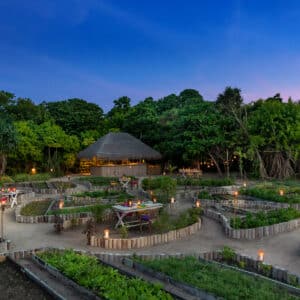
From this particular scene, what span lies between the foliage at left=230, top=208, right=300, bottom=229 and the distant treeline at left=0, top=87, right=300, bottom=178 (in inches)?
529

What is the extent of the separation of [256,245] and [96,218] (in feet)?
16.2

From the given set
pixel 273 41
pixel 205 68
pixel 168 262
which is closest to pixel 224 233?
pixel 168 262

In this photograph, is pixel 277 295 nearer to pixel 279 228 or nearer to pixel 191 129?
pixel 279 228

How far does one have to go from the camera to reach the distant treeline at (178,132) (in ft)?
81.0

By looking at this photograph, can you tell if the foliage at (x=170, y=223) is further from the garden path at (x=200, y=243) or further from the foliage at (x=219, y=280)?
the foliage at (x=219, y=280)

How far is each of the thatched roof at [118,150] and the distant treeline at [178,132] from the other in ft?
4.90

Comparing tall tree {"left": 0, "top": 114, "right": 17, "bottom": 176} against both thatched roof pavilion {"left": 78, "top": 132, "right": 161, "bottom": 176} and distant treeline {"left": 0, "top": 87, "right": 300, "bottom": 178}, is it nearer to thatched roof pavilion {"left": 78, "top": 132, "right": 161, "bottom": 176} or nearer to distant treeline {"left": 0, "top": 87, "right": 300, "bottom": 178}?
distant treeline {"left": 0, "top": 87, "right": 300, "bottom": 178}

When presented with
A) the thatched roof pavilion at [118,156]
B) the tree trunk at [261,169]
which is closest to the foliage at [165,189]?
the tree trunk at [261,169]

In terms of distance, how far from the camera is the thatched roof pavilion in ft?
94.7

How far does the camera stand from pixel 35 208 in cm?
1370

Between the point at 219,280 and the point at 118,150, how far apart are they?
78.6 ft

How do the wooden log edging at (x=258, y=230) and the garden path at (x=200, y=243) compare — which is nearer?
the garden path at (x=200, y=243)

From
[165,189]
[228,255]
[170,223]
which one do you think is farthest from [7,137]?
[228,255]

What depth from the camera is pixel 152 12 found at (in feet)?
67.6
